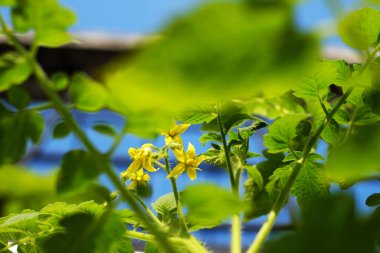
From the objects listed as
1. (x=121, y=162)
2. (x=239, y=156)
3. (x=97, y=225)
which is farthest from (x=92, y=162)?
(x=121, y=162)

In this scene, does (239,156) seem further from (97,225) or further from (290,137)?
(97,225)

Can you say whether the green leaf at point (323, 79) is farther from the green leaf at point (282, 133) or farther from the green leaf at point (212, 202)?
the green leaf at point (212, 202)

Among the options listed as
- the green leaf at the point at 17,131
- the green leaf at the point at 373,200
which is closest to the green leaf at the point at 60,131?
the green leaf at the point at 17,131

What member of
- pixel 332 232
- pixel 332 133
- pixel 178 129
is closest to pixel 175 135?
pixel 178 129

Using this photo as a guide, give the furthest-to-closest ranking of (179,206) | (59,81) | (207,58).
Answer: (179,206) < (59,81) < (207,58)

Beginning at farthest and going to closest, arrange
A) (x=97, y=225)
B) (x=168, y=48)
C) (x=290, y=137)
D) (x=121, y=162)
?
(x=121, y=162) < (x=290, y=137) < (x=97, y=225) < (x=168, y=48)

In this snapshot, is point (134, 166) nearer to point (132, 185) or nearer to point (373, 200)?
point (132, 185)
